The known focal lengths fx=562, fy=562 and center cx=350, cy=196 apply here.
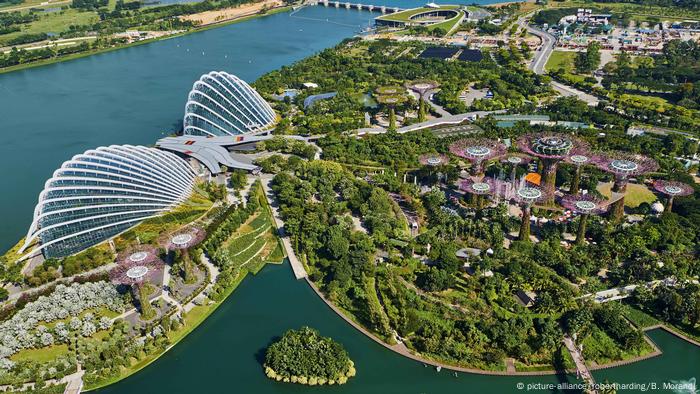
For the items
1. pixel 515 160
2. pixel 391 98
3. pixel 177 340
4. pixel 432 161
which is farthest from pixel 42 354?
pixel 391 98

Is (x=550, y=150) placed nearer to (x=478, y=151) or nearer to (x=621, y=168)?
(x=621, y=168)

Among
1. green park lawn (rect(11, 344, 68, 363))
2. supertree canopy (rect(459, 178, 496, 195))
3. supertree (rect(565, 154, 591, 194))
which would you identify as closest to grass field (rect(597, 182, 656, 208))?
supertree (rect(565, 154, 591, 194))

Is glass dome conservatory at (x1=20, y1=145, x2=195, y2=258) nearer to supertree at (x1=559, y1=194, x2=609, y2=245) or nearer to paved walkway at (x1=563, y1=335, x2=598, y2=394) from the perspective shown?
supertree at (x1=559, y1=194, x2=609, y2=245)

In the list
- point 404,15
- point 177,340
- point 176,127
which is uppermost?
point 404,15

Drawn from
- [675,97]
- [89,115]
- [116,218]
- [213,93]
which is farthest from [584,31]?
[116,218]

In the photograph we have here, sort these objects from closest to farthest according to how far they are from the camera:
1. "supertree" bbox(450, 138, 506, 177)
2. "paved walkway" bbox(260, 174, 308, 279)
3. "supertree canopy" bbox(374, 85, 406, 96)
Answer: "paved walkway" bbox(260, 174, 308, 279)
"supertree" bbox(450, 138, 506, 177)
"supertree canopy" bbox(374, 85, 406, 96)

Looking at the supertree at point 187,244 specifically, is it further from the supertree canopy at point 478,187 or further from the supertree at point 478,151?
the supertree at point 478,151

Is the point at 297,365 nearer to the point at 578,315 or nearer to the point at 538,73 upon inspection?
the point at 578,315
